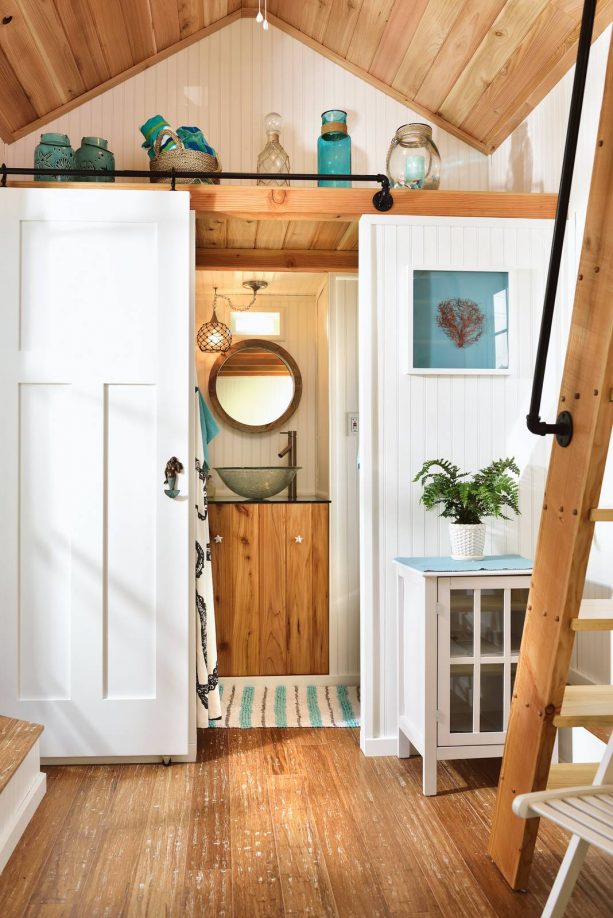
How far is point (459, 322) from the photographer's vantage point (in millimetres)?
2850

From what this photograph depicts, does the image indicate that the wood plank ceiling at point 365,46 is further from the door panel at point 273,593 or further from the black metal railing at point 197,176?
the door panel at point 273,593

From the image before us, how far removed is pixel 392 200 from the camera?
111 inches

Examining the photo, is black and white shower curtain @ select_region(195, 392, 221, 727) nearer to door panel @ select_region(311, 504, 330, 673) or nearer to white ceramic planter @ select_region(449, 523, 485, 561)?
door panel @ select_region(311, 504, 330, 673)

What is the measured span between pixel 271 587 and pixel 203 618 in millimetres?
840

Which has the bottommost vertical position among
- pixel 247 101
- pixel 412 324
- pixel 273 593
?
pixel 273 593

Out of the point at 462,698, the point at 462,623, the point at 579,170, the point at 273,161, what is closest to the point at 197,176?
the point at 273,161

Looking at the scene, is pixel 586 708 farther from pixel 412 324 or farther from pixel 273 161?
pixel 273 161

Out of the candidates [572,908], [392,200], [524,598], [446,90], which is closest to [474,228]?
[392,200]

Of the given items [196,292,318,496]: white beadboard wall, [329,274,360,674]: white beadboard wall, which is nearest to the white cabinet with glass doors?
[329,274,360,674]: white beadboard wall

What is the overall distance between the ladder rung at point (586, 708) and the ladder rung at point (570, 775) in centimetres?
19

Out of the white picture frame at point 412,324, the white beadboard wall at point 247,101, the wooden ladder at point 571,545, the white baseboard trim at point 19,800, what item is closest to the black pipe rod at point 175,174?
the white picture frame at point 412,324

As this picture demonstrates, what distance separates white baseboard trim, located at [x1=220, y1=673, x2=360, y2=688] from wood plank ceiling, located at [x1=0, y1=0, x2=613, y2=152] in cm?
253

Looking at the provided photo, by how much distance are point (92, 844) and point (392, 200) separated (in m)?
2.30

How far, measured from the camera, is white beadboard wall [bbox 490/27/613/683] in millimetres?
2525
